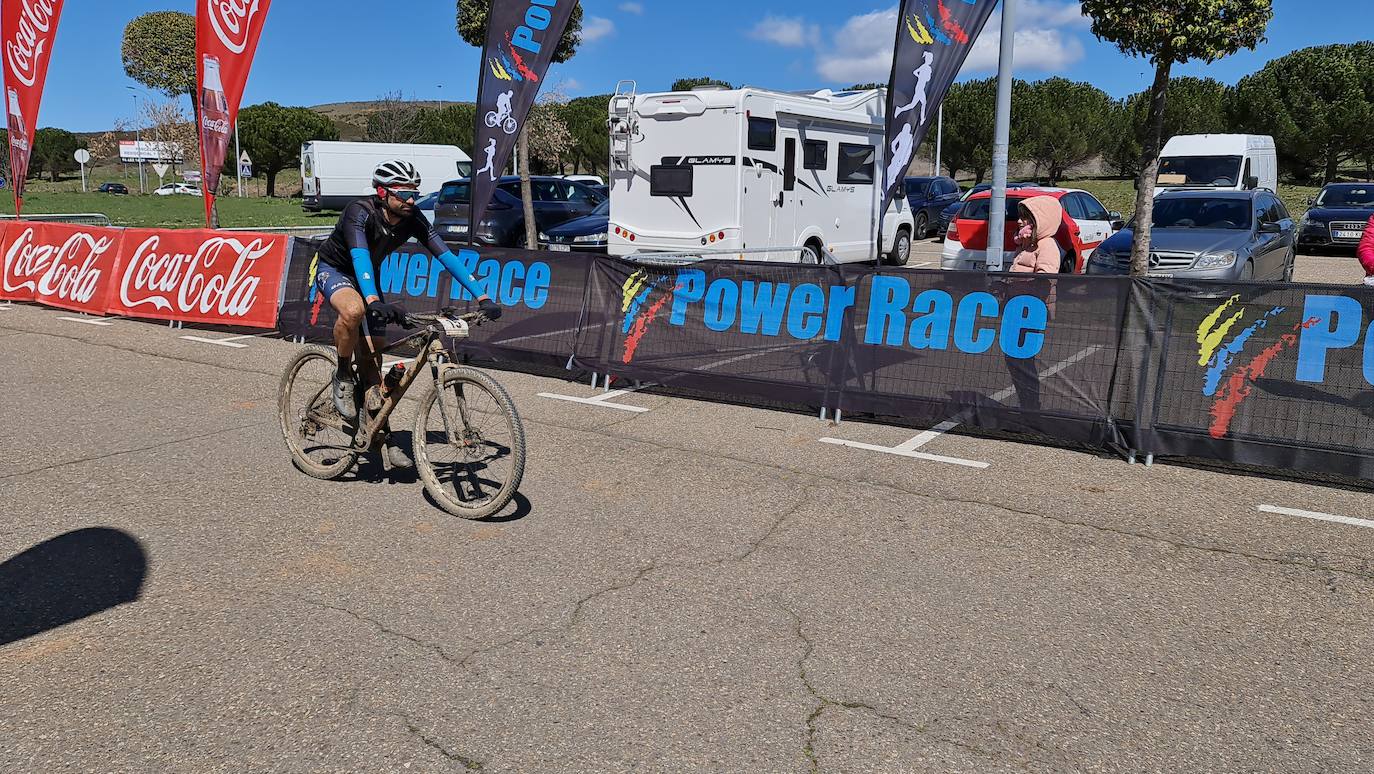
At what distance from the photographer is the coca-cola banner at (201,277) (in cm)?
1158

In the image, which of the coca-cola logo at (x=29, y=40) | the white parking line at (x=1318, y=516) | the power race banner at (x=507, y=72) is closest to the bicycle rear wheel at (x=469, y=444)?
the white parking line at (x=1318, y=516)

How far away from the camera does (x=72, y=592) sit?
434 centimetres

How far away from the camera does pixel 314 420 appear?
6.17m

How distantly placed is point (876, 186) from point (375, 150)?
123 ft

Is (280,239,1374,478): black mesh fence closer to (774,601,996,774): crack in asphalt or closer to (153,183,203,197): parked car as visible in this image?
(774,601,996,774): crack in asphalt

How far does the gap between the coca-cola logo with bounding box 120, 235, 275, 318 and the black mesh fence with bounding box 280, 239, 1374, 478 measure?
3.67m

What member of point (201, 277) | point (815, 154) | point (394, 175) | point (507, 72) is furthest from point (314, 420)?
point (815, 154)

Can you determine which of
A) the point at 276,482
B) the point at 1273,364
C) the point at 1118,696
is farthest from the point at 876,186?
the point at 1118,696

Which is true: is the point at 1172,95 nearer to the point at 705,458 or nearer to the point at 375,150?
the point at 375,150

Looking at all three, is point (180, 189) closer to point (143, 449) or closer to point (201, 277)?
point (201, 277)

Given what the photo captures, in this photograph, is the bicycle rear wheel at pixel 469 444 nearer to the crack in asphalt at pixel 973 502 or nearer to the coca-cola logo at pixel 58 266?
the crack in asphalt at pixel 973 502

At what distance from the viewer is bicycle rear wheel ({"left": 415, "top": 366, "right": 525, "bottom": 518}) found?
5.10m

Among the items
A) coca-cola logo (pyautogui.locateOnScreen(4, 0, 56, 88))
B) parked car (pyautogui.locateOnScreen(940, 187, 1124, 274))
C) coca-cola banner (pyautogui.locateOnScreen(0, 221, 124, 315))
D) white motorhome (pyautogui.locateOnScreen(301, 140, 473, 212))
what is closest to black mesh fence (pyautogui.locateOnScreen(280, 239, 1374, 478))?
parked car (pyautogui.locateOnScreen(940, 187, 1124, 274))

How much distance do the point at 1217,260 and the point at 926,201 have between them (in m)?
17.8
